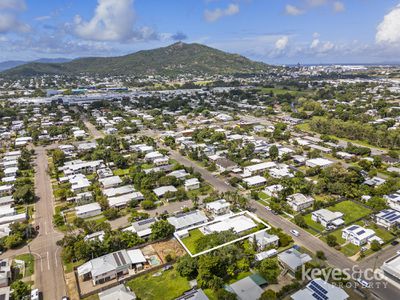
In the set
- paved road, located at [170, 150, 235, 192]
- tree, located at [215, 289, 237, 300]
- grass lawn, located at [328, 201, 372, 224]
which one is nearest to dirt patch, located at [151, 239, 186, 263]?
tree, located at [215, 289, 237, 300]

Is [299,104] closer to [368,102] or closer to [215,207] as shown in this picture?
[368,102]

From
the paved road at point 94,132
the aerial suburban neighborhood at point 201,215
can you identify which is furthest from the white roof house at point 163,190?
the paved road at point 94,132

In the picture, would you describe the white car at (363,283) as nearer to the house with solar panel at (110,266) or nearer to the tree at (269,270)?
the tree at (269,270)

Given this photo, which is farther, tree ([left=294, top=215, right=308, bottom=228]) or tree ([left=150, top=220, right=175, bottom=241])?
tree ([left=294, top=215, right=308, bottom=228])

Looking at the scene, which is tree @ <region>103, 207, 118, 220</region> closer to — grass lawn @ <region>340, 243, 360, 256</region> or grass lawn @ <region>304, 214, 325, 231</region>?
grass lawn @ <region>304, 214, 325, 231</region>

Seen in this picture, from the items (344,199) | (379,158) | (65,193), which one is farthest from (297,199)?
(65,193)

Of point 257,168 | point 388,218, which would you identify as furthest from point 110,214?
point 388,218

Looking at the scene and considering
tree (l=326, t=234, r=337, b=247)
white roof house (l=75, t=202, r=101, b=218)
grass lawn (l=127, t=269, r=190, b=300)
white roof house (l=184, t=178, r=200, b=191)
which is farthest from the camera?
white roof house (l=184, t=178, r=200, b=191)
